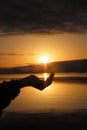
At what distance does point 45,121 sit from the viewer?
112ft

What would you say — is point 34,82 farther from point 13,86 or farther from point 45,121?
point 45,121

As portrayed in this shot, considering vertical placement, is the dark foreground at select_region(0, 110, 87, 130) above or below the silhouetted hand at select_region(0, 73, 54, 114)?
above

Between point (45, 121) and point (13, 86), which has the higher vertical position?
point (45, 121)

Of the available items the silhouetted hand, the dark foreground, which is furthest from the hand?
the dark foreground

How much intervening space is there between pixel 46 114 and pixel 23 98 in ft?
A: 18.6

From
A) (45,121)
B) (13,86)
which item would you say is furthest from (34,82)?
(45,121)

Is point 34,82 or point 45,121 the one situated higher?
point 45,121

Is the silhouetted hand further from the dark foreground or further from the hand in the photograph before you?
the dark foreground

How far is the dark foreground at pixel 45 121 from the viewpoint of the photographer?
32.0 metres

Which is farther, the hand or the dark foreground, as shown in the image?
the dark foreground

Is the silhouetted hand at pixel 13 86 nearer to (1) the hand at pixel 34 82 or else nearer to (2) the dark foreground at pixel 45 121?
(1) the hand at pixel 34 82

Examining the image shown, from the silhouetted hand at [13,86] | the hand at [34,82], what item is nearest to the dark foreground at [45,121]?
the hand at [34,82]

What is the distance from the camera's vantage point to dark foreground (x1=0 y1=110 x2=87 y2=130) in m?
32.0

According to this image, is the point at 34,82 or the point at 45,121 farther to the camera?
the point at 45,121
